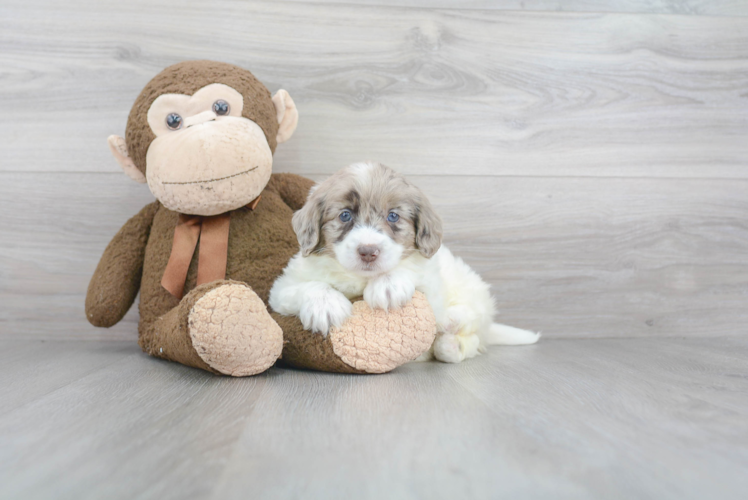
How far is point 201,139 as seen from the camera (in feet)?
3.64

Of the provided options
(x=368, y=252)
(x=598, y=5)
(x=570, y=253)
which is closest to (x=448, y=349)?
(x=368, y=252)

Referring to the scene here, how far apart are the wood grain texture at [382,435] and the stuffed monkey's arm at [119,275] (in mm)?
184

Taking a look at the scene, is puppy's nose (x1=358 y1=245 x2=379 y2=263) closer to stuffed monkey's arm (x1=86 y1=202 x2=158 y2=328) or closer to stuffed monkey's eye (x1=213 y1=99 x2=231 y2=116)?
stuffed monkey's eye (x1=213 y1=99 x2=231 y2=116)

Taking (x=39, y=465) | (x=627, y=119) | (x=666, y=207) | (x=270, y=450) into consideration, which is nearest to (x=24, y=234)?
(x=39, y=465)

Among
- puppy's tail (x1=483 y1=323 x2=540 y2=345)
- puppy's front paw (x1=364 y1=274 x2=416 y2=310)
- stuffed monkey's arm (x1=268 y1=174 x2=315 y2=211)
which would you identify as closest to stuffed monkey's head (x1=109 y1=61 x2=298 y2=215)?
stuffed monkey's arm (x1=268 y1=174 x2=315 y2=211)

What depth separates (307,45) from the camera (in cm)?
154

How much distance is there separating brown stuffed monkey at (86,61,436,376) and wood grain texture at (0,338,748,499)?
0.06m

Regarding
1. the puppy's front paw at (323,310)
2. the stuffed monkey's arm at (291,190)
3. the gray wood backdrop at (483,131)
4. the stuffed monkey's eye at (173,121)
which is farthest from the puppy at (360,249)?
the gray wood backdrop at (483,131)

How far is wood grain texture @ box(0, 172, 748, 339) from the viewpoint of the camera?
1.52 meters

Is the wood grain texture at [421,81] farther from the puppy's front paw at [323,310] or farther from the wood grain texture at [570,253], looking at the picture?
the puppy's front paw at [323,310]

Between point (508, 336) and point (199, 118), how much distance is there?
976mm

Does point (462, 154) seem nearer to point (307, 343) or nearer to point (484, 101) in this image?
point (484, 101)

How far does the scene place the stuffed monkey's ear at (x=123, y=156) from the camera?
1245 mm

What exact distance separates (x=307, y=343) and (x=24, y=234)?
1.02 metres
